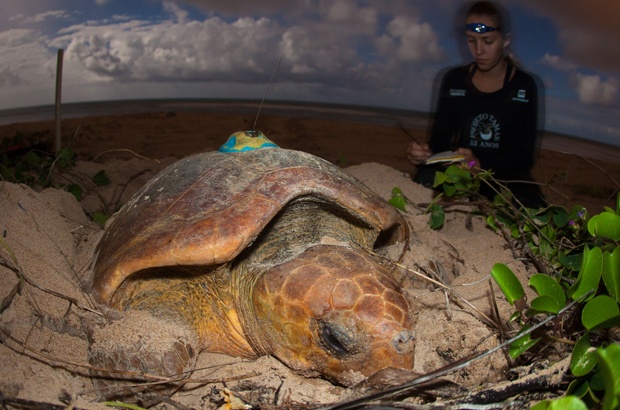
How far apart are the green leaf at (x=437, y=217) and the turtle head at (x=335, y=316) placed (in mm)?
1103

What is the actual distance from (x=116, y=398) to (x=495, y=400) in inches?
46.0

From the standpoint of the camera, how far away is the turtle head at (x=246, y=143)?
2.08 metres

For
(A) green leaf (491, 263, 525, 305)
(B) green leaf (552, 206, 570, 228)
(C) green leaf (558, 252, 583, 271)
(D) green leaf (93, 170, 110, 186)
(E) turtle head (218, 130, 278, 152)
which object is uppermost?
(E) turtle head (218, 130, 278, 152)

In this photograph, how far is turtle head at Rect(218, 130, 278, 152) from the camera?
2080mm

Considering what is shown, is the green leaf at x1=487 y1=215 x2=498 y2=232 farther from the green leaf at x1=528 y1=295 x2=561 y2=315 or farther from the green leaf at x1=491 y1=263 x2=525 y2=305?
the green leaf at x1=528 y1=295 x2=561 y2=315

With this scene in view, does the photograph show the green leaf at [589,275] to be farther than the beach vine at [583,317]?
Yes

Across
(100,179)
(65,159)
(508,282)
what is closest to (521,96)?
(508,282)

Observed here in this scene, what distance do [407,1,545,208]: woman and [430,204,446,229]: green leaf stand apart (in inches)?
29.4

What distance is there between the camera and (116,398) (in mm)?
1519

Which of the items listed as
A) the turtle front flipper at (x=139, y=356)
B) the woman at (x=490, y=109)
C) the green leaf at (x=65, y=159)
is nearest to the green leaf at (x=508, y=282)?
the turtle front flipper at (x=139, y=356)

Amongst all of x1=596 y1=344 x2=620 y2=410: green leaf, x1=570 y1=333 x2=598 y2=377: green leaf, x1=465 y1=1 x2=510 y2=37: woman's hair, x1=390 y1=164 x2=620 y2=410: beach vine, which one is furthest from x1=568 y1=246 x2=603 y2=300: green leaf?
x1=465 y1=1 x2=510 y2=37: woman's hair

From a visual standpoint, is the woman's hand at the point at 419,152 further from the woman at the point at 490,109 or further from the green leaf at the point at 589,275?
the green leaf at the point at 589,275

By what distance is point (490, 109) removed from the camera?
3291 millimetres

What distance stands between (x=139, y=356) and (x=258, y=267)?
1.69 ft
